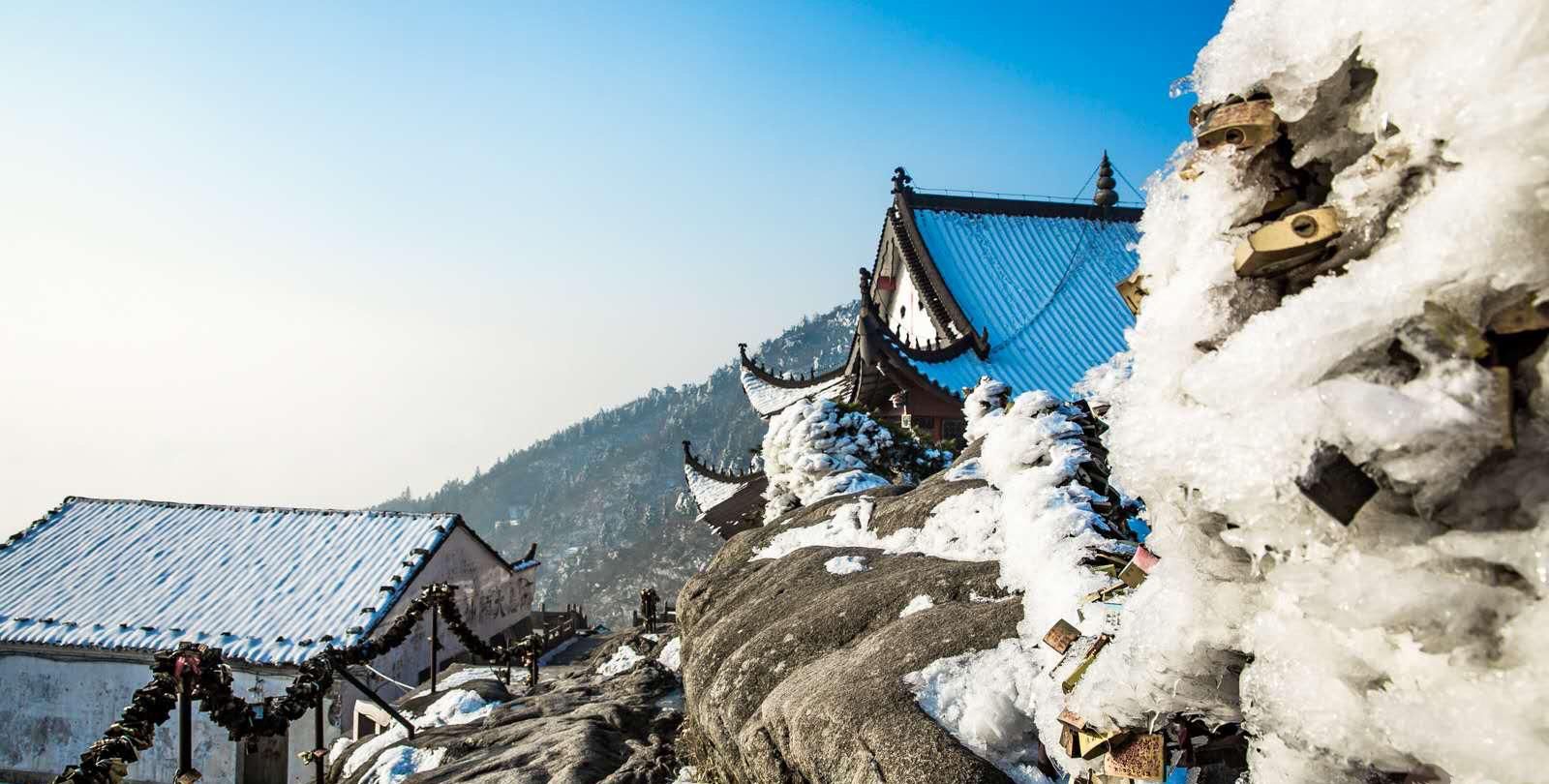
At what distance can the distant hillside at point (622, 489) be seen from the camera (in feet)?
246

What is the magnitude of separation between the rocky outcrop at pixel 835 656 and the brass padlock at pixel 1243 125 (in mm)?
1913

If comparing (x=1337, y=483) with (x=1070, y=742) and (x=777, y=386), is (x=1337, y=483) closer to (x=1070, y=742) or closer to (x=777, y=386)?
(x=1070, y=742)

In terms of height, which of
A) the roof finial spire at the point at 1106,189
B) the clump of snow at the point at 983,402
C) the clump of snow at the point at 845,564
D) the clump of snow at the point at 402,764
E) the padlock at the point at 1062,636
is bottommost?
the padlock at the point at 1062,636

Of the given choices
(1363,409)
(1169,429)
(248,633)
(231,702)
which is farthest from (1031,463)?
(248,633)

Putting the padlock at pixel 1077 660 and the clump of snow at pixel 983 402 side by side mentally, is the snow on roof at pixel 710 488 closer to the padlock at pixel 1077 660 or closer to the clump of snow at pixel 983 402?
the clump of snow at pixel 983 402

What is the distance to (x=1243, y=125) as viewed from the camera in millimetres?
1438

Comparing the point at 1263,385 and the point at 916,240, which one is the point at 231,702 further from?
the point at 916,240

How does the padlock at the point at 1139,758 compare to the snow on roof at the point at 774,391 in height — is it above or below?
below

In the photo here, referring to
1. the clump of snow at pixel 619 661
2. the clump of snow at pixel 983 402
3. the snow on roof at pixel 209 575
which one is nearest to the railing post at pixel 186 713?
the clump of snow at pixel 619 661

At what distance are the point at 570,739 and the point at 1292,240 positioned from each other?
603cm

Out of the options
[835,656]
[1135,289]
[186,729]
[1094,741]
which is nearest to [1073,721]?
[1094,741]

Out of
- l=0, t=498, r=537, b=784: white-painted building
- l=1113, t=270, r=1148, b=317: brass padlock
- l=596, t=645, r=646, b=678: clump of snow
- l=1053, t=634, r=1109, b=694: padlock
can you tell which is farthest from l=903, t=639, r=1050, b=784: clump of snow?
l=0, t=498, r=537, b=784: white-painted building

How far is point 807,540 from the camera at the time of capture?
6.72 m

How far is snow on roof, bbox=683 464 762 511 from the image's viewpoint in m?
19.1
